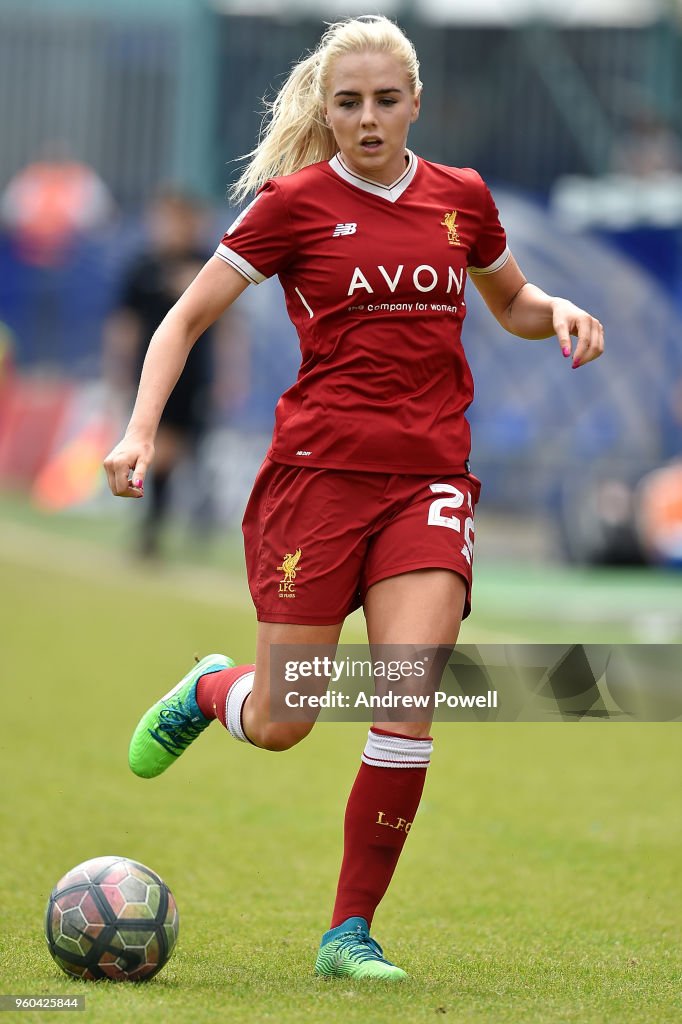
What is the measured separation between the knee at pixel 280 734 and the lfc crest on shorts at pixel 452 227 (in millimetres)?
1352

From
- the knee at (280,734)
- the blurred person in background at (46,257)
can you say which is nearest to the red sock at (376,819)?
the knee at (280,734)

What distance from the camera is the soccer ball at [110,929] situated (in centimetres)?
441

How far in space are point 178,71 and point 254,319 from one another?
39.7ft

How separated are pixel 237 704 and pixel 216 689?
0.20 meters

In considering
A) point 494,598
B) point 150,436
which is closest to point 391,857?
point 150,436

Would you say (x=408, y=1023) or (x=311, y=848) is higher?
(x=408, y=1023)

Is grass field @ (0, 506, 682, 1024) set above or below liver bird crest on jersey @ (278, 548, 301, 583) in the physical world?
below

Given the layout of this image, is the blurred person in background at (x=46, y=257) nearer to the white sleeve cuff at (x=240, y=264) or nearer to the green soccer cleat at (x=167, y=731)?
the green soccer cleat at (x=167, y=731)

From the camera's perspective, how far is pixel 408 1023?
402 centimetres

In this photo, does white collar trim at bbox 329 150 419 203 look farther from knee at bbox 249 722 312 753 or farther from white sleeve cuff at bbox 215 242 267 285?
knee at bbox 249 722 312 753

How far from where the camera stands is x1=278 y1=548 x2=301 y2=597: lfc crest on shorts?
4.65 metres

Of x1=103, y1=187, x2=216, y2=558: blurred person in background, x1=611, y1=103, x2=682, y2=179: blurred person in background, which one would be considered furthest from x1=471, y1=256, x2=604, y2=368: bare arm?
x1=611, y1=103, x2=682, y2=179: blurred person in background

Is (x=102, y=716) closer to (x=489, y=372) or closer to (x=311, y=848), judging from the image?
(x=311, y=848)

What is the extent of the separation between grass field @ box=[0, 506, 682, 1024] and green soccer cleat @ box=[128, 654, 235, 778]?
476 mm
